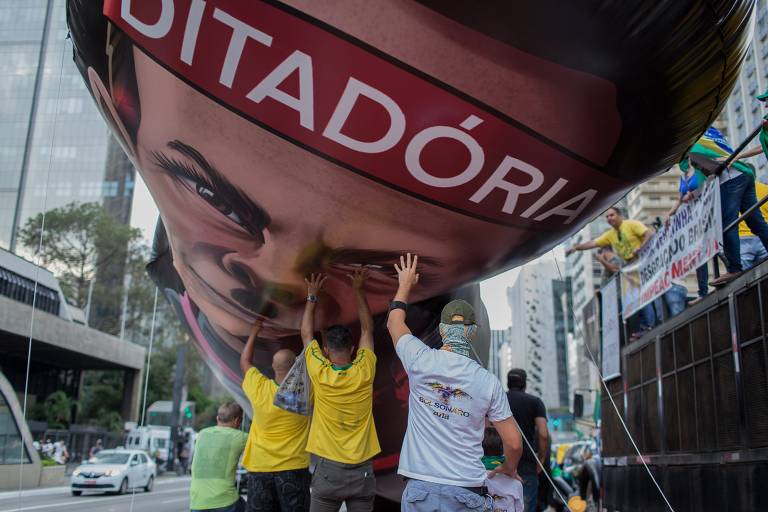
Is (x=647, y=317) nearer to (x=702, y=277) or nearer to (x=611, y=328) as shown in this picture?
(x=611, y=328)

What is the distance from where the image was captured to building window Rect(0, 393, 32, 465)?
17.9m

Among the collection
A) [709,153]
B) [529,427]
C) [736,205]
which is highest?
[709,153]

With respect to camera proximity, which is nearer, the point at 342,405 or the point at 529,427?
the point at 342,405

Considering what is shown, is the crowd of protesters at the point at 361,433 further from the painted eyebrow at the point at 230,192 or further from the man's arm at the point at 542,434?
the man's arm at the point at 542,434

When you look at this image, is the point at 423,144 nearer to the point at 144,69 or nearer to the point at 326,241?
the point at 326,241

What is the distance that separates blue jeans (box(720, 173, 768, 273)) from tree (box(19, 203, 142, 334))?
1600 inches

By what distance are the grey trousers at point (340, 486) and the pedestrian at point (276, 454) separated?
1.64ft

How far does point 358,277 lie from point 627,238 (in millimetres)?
4704

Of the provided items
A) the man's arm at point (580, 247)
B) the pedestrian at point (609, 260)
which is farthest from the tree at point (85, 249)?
the man's arm at point (580, 247)

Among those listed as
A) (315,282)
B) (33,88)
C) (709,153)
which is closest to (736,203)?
(709,153)

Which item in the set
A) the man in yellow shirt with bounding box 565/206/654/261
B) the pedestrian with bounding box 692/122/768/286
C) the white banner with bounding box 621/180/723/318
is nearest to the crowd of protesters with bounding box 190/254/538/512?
the pedestrian with bounding box 692/122/768/286

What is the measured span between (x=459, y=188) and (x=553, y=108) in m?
0.45

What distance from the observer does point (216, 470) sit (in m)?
4.17

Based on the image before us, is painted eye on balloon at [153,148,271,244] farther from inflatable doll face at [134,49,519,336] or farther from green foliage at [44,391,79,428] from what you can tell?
green foliage at [44,391,79,428]
